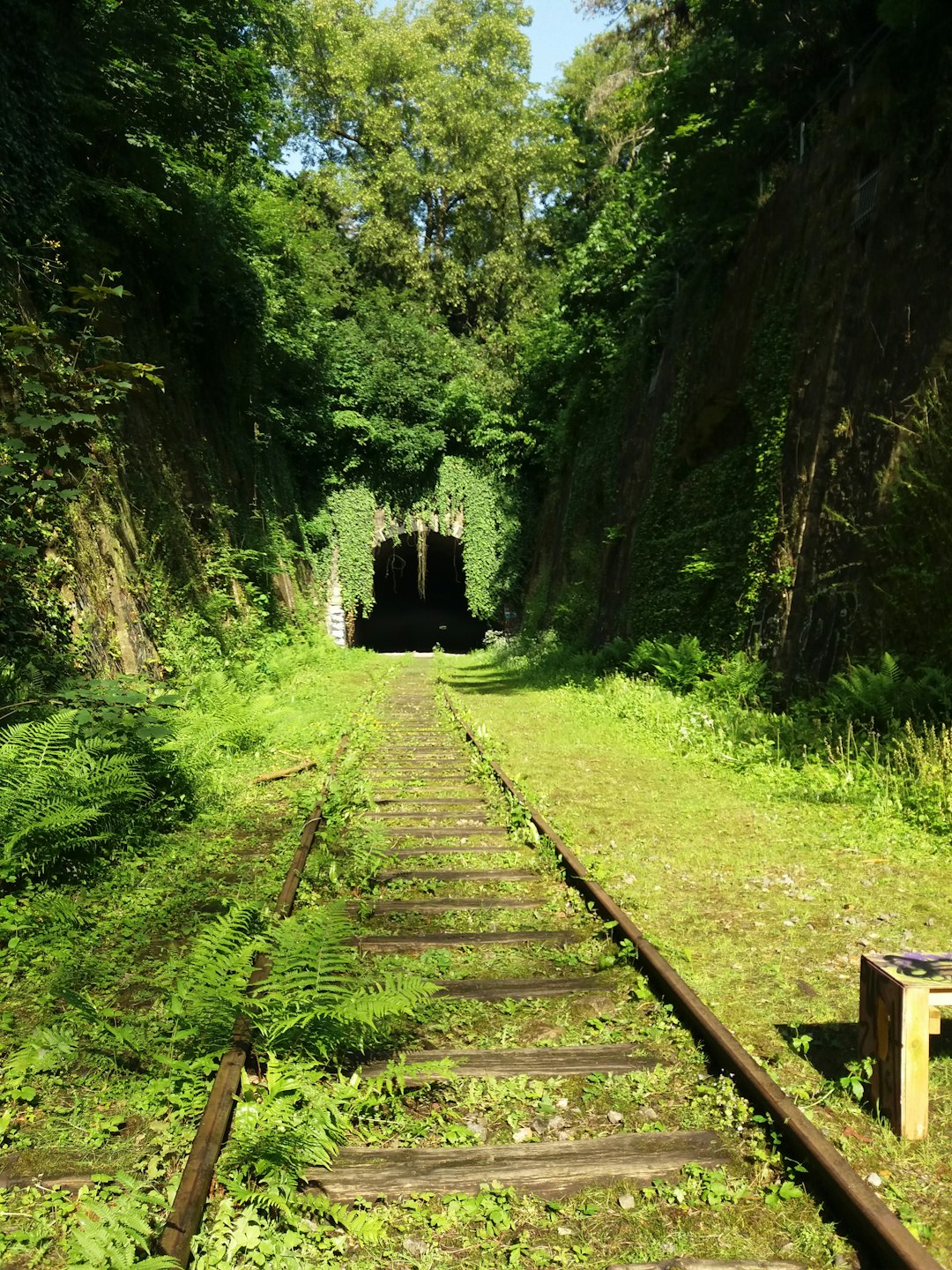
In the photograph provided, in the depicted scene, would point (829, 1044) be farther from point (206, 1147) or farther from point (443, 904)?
point (206, 1147)

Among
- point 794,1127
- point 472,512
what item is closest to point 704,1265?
point 794,1127

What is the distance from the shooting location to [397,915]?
445cm

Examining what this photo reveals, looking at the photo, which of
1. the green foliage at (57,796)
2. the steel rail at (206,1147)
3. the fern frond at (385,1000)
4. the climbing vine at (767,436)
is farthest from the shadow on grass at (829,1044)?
the climbing vine at (767,436)

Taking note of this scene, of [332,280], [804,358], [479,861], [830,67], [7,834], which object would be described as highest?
[332,280]

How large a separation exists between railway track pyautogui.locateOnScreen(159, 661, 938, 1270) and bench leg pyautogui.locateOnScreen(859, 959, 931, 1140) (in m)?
0.38

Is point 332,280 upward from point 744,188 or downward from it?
upward

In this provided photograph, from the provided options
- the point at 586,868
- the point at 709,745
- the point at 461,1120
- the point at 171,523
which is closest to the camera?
the point at 461,1120

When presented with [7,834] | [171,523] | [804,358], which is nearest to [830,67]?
[804,358]

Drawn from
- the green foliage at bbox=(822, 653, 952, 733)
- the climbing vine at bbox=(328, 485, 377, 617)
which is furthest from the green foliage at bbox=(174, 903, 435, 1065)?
the climbing vine at bbox=(328, 485, 377, 617)

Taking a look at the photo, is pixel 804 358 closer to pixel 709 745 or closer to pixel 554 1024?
pixel 709 745

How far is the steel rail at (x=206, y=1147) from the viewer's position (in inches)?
79.8

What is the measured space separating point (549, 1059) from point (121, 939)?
Result: 7.83 feet

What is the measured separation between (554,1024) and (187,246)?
14.0m

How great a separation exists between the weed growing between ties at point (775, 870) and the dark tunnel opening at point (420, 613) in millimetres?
24561
